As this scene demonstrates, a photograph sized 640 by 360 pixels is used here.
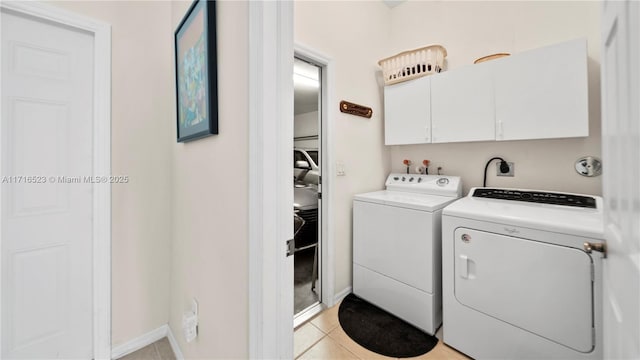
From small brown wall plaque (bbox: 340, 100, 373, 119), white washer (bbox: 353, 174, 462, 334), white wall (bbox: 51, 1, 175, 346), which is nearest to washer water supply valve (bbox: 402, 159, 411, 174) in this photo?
white washer (bbox: 353, 174, 462, 334)

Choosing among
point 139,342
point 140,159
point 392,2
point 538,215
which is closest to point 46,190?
point 140,159

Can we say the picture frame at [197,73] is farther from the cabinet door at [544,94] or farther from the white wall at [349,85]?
the cabinet door at [544,94]

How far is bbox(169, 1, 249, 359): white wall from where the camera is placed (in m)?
0.85

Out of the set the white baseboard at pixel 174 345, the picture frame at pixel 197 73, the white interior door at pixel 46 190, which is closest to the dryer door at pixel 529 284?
the picture frame at pixel 197 73

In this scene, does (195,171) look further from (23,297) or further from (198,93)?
(23,297)

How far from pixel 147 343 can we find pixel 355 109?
2.37 meters

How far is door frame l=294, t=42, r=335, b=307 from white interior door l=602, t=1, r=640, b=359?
1533 millimetres

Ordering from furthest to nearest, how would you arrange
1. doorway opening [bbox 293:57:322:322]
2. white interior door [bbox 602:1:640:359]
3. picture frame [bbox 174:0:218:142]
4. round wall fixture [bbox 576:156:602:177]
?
1. doorway opening [bbox 293:57:322:322]
2. round wall fixture [bbox 576:156:602:177]
3. picture frame [bbox 174:0:218:142]
4. white interior door [bbox 602:1:640:359]

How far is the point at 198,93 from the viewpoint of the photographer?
1.13 m

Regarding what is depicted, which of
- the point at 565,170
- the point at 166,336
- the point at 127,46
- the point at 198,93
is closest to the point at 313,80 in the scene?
the point at 127,46

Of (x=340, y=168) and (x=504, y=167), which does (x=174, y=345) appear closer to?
(x=340, y=168)

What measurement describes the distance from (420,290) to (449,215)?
23.9 inches

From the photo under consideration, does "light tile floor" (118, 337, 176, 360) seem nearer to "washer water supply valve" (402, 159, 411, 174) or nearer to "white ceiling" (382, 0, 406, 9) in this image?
"washer water supply valve" (402, 159, 411, 174)

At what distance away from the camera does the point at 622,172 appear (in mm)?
599
